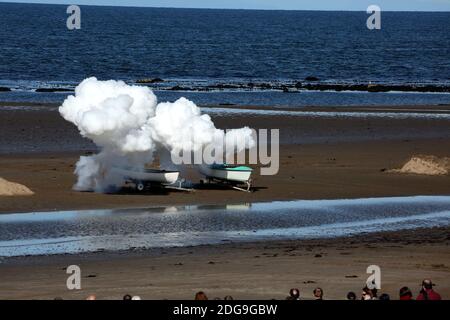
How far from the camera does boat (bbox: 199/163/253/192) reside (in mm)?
39975

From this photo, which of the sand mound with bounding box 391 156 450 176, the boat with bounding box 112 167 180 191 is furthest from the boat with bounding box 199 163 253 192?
the sand mound with bounding box 391 156 450 176

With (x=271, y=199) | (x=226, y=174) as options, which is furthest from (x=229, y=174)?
(x=271, y=199)

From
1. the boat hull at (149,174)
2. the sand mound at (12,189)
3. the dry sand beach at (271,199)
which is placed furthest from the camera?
the boat hull at (149,174)

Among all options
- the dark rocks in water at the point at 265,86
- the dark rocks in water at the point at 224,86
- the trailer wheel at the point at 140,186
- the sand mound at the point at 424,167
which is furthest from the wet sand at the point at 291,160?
the dark rocks in water at the point at 265,86

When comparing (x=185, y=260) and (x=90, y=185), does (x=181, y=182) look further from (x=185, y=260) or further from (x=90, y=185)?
(x=185, y=260)

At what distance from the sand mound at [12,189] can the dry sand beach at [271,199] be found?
44cm

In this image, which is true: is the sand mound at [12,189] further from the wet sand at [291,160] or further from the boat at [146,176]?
the boat at [146,176]

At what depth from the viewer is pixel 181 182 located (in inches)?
1564

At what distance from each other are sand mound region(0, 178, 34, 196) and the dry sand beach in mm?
444

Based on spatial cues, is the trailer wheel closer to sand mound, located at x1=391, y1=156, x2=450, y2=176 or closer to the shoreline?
the shoreline

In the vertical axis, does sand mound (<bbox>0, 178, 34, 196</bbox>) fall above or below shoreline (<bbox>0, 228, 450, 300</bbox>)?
above

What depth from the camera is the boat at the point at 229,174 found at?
131 feet
